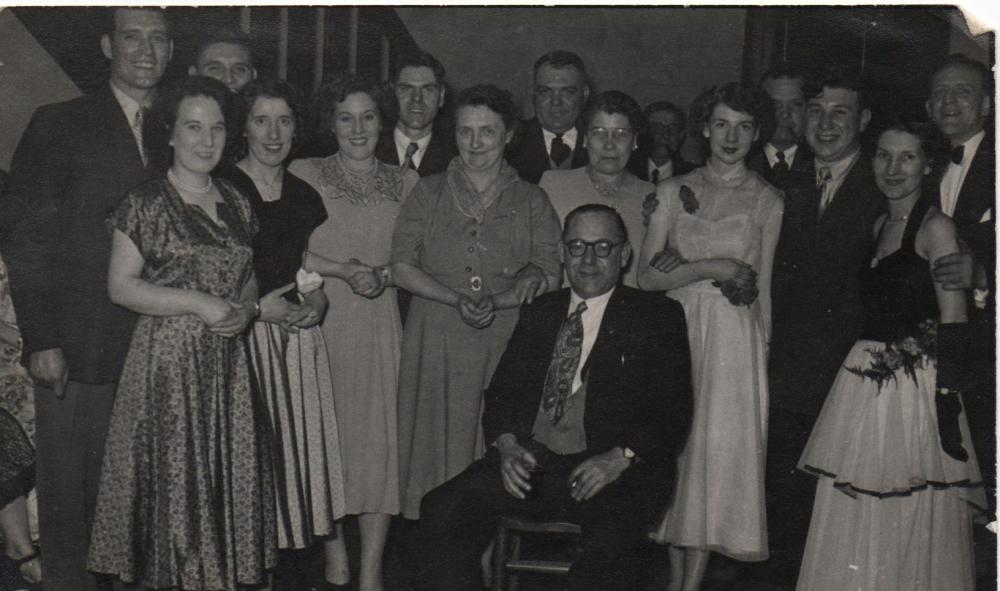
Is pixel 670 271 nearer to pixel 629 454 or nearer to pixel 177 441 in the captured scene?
pixel 629 454

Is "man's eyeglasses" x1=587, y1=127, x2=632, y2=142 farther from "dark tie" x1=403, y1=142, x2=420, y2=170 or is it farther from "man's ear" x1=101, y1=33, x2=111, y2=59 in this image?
"man's ear" x1=101, y1=33, x2=111, y2=59

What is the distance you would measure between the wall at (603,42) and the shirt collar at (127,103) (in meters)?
0.93

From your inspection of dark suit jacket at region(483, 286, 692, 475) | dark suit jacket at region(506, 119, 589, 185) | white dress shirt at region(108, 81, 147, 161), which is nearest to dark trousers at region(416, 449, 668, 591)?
dark suit jacket at region(483, 286, 692, 475)

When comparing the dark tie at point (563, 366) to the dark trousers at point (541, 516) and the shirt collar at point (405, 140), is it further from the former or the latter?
the shirt collar at point (405, 140)

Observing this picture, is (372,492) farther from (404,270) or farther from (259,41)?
(259,41)

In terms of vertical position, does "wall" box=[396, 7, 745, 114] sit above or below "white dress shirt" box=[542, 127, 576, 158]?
above

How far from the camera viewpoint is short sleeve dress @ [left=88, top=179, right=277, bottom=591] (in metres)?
3.60

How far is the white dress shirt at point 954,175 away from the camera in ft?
12.4

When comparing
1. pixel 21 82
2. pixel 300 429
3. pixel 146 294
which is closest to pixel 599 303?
pixel 300 429

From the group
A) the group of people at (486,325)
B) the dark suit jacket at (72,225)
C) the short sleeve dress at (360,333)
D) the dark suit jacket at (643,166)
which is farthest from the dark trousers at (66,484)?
the dark suit jacket at (643,166)

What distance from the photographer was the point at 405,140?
13.7ft

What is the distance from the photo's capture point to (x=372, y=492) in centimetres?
408

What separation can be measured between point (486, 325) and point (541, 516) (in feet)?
2.35

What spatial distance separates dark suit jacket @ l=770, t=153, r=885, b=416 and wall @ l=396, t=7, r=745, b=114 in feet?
1.71
